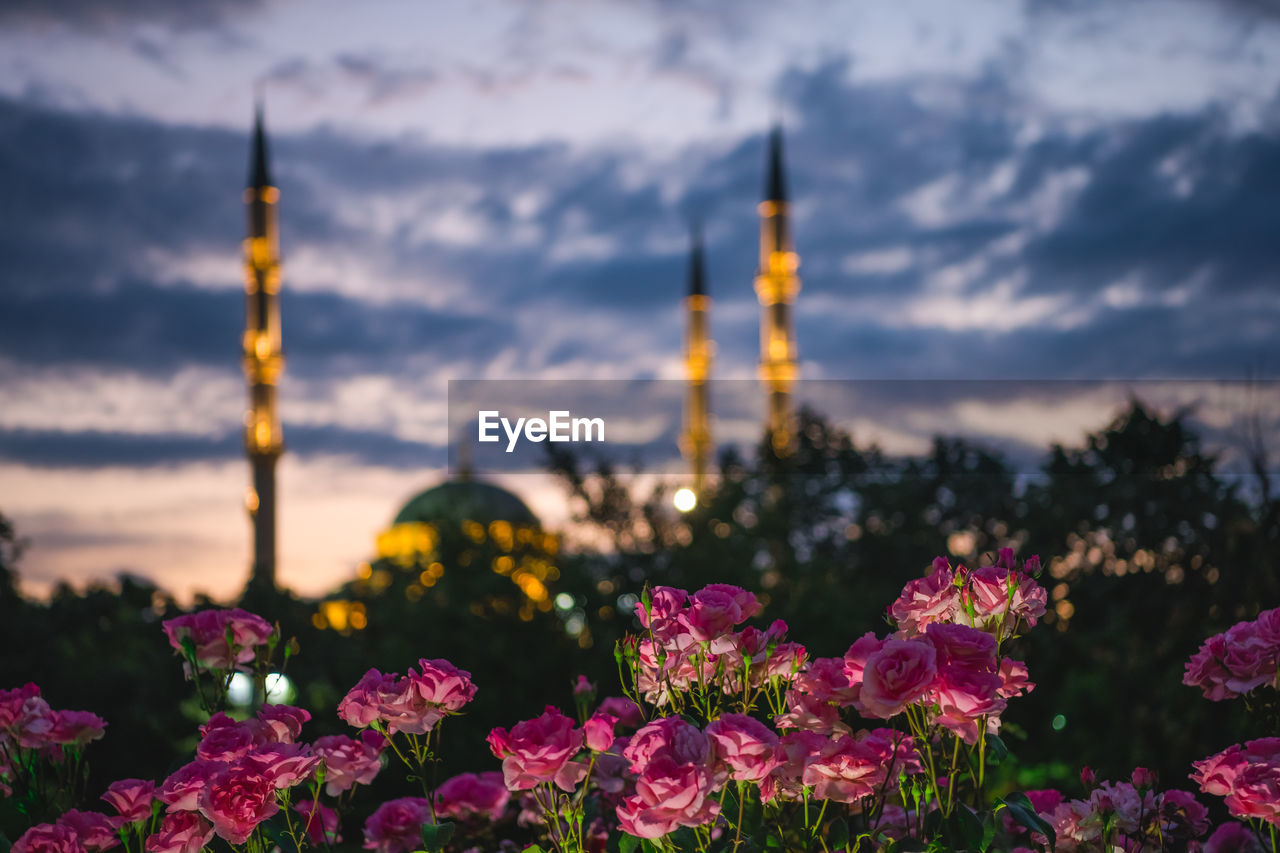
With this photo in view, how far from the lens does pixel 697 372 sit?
133 feet

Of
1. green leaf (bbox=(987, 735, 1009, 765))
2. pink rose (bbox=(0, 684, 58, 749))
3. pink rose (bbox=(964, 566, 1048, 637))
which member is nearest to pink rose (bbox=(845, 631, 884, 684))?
pink rose (bbox=(964, 566, 1048, 637))

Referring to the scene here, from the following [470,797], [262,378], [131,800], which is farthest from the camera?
[262,378]

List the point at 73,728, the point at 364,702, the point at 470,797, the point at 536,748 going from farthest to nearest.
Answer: the point at 470,797
the point at 73,728
the point at 364,702
the point at 536,748

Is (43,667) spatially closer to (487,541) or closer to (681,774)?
(487,541)

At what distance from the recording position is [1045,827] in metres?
2.80

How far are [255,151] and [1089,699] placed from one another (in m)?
34.1

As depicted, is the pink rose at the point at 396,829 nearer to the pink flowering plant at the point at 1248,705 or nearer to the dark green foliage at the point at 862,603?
the pink flowering plant at the point at 1248,705

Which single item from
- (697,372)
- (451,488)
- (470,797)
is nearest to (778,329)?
(697,372)

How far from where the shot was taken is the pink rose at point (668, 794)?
246 cm

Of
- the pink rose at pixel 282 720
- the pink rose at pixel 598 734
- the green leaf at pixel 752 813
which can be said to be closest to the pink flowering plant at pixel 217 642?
the pink rose at pixel 282 720

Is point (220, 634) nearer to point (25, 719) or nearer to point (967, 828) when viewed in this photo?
point (25, 719)

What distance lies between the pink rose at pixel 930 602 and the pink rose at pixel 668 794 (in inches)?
28.2

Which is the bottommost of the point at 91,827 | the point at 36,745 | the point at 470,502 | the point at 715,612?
the point at 470,502

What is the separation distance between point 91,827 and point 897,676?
2.16 m
